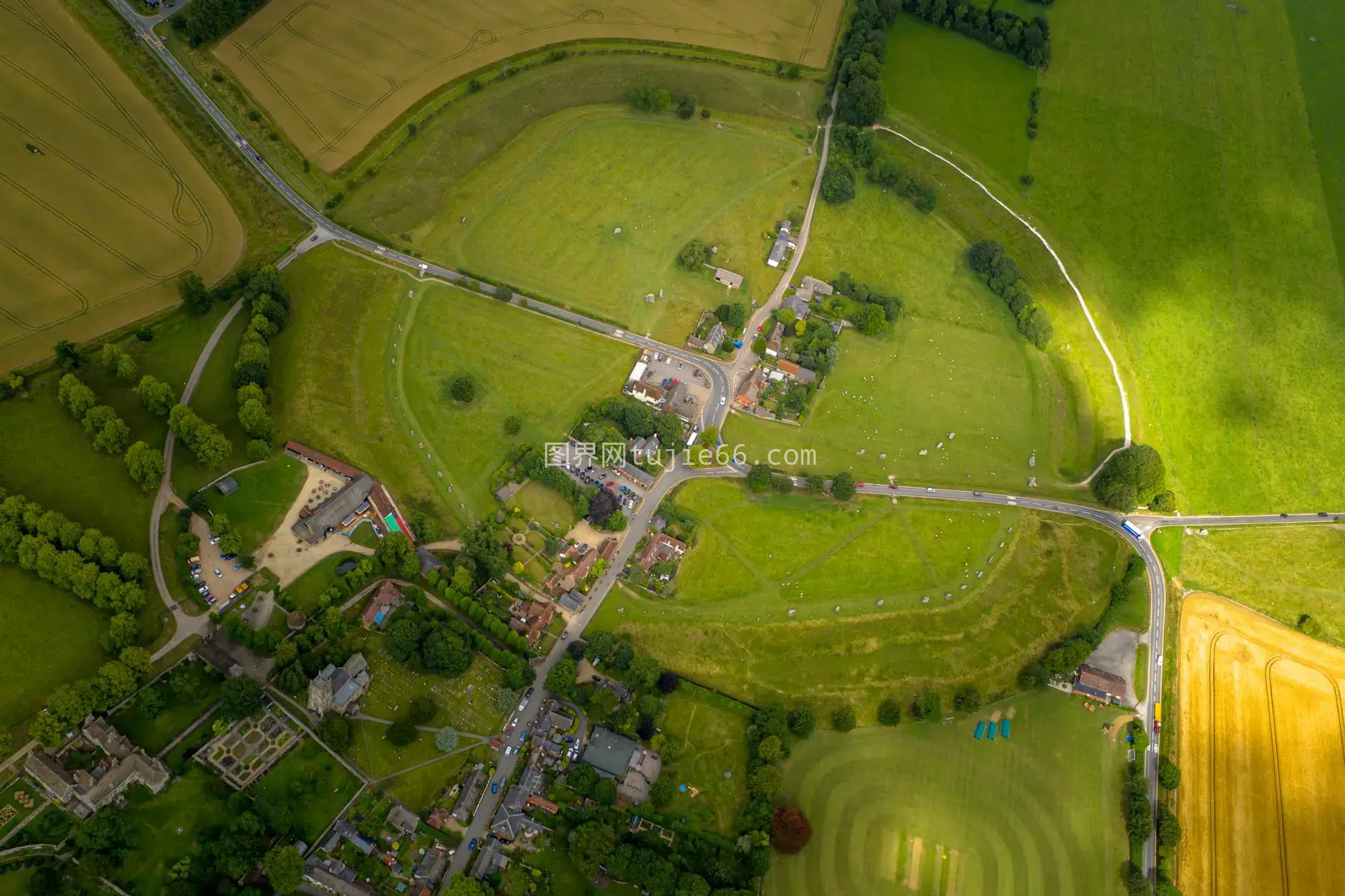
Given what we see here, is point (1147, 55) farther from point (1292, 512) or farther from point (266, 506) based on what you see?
point (266, 506)

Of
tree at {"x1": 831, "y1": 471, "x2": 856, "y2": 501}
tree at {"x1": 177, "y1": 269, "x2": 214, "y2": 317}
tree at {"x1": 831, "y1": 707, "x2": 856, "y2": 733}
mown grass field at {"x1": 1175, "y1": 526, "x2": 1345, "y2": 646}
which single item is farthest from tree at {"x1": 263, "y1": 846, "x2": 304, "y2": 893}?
mown grass field at {"x1": 1175, "y1": 526, "x2": 1345, "y2": 646}

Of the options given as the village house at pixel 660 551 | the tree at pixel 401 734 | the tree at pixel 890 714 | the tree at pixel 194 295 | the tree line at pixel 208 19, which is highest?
the tree line at pixel 208 19

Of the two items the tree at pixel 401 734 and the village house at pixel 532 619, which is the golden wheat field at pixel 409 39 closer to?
the village house at pixel 532 619

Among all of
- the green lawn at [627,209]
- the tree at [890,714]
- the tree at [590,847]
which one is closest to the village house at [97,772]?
the tree at [590,847]

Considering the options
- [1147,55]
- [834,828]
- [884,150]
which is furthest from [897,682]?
[1147,55]

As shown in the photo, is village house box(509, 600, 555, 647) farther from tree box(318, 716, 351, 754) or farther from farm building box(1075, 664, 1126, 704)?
farm building box(1075, 664, 1126, 704)

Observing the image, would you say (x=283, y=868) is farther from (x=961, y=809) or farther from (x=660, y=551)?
(x=961, y=809)
